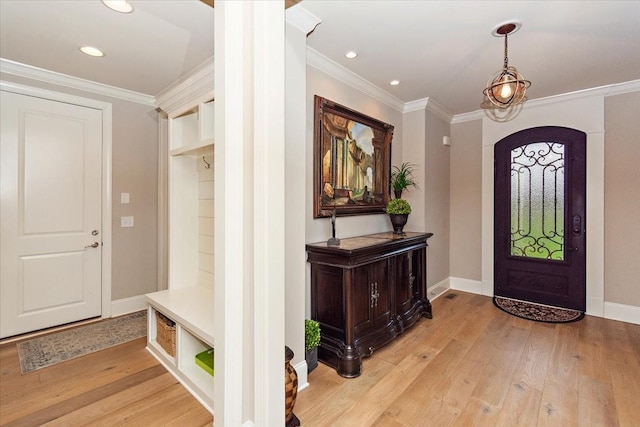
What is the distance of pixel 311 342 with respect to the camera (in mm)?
2258

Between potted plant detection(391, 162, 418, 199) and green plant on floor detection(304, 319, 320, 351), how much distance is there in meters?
1.97

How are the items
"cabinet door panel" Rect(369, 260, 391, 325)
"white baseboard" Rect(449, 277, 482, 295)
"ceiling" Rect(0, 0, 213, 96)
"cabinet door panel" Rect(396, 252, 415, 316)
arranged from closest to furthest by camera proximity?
"ceiling" Rect(0, 0, 213, 96) < "cabinet door panel" Rect(369, 260, 391, 325) < "cabinet door panel" Rect(396, 252, 415, 316) < "white baseboard" Rect(449, 277, 482, 295)

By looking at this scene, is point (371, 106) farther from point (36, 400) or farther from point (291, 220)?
point (36, 400)

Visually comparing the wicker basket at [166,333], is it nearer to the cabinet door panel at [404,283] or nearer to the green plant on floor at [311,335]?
the green plant on floor at [311,335]

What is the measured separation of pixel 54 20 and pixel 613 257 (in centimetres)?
556

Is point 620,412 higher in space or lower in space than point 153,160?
lower

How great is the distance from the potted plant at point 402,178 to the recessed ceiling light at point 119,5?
287cm

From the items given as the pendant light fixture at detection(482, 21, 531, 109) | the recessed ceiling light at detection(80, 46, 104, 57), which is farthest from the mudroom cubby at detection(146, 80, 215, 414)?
the pendant light fixture at detection(482, 21, 531, 109)

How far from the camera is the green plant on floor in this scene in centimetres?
225

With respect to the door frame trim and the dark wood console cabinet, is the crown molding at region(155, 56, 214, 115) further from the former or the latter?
the dark wood console cabinet

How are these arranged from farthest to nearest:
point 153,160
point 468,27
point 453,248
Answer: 1. point 453,248
2. point 153,160
3. point 468,27

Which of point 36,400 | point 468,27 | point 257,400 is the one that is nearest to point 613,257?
point 468,27

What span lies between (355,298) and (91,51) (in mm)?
2921

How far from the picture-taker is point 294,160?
6.70 feet
